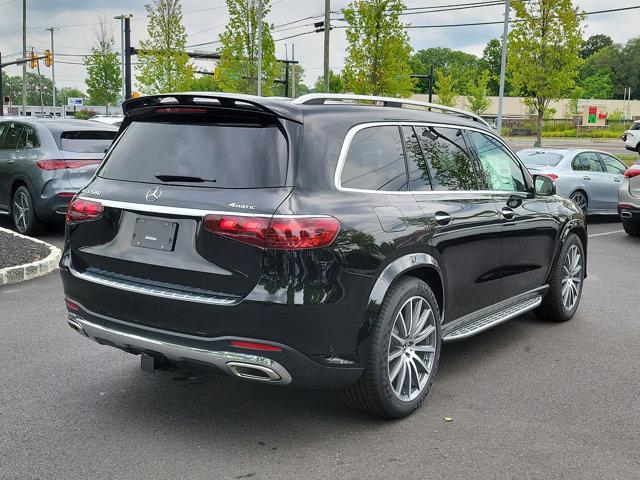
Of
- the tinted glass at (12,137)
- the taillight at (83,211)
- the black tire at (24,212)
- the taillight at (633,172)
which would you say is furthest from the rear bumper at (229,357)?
the taillight at (633,172)

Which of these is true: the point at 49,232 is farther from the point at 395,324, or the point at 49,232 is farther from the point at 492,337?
the point at 395,324

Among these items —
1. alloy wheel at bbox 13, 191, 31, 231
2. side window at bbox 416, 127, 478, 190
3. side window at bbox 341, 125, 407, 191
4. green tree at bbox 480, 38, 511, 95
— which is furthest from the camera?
green tree at bbox 480, 38, 511, 95

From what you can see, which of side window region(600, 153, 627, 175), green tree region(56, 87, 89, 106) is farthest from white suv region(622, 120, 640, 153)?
green tree region(56, 87, 89, 106)

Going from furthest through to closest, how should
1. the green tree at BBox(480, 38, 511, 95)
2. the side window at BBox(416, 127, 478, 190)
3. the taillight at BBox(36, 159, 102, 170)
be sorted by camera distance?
1. the green tree at BBox(480, 38, 511, 95)
2. the taillight at BBox(36, 159, 102, 170)
3. the side window at BBox(416, 127, 478, 190)

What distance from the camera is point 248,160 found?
3.65 metres

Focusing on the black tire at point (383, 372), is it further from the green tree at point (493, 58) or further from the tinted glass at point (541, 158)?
the green tree at point (493, 58)

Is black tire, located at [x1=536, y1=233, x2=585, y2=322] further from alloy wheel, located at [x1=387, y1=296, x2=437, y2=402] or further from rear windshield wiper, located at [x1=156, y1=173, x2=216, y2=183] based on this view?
rear windshield wiper, located at [x1=156, y1=173, x2=216, y2=183]

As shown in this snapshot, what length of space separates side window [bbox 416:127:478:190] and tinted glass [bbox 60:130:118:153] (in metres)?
6.73

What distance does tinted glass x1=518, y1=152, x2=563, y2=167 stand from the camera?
13.9m

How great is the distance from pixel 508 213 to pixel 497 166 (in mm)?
446

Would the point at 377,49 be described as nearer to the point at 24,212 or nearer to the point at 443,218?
the point at 24,212

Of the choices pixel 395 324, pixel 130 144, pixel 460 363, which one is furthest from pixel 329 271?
pixel 460 363

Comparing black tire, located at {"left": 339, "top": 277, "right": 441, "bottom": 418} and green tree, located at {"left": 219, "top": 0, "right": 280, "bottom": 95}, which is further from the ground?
green tree, located at {"left": 219, "top": 0, "right": 280, "bottom": 95}

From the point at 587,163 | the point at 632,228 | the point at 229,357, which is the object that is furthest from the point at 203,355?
the point at 587,163
